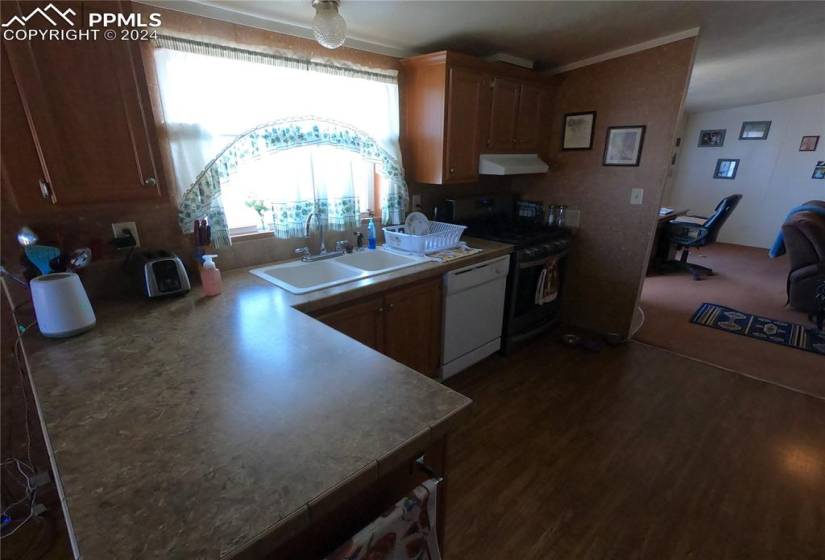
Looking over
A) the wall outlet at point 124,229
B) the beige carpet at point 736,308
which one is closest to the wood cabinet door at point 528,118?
the beige carpet at point 736,308

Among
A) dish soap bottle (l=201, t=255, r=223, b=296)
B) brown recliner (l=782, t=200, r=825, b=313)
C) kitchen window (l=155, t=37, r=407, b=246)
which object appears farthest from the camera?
brown recliner (l=782, t=200, r=825, b=313)

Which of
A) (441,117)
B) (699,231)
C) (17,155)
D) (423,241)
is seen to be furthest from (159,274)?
(699,231)

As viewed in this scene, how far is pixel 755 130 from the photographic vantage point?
18.9ft

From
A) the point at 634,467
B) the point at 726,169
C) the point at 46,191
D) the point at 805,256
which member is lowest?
the point at 634,467

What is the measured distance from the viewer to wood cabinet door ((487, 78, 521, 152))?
2.65m

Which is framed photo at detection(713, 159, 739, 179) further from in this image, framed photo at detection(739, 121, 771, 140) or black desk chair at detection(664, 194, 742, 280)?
black desk chair at detection(664, 194, 742, 280)

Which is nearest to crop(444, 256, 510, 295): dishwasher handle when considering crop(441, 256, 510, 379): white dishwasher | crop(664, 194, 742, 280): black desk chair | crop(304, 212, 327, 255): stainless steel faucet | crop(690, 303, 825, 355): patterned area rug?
crop(441, 256, 510, 379): white dishwasher

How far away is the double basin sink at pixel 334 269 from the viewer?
1.96 m

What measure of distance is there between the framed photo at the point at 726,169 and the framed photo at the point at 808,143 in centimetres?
74

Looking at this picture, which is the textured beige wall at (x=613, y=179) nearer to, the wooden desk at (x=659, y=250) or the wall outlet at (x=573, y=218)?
the wall outlet at (x=573, y=218)

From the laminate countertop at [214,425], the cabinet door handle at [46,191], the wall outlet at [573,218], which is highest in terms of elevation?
the cabinet door handle at [46,191]

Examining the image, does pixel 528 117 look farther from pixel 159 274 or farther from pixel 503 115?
pixel 159 274

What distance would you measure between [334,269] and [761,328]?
3880 mm

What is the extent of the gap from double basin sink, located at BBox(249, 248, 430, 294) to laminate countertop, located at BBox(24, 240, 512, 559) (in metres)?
0.62
